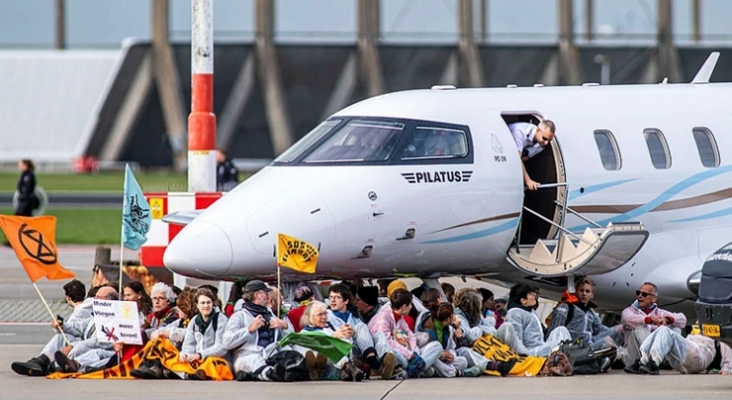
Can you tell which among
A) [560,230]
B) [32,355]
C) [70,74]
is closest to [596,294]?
[560,230]

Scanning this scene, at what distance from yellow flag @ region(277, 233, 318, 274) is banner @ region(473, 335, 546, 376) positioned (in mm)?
1675

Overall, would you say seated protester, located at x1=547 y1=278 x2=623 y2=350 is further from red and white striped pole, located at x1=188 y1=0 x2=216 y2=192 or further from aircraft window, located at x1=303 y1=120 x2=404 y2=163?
red and white striped pole, located at x1=188 y1=0 x2=216 y2=192

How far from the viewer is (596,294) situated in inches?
605

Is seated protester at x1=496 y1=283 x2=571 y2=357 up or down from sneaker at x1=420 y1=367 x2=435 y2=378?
up

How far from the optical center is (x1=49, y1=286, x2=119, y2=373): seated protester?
13320 mm

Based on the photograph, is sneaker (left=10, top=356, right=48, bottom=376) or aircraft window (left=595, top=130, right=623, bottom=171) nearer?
sneaker (left=10, top=356, right=48, bottom=376)

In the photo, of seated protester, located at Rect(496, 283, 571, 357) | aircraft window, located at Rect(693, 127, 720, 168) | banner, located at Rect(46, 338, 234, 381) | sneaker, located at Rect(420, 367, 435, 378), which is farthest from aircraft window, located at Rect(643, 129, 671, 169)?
banner, located at Rect(46, 338, 234, 381)

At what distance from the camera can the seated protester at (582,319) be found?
46.6ft

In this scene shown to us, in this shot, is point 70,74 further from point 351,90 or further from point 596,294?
point 596,294

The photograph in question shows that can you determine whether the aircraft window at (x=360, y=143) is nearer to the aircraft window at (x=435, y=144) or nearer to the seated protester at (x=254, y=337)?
the aircraft window at (x=435, y=144)

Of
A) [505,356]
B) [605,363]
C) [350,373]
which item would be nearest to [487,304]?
[505,356]

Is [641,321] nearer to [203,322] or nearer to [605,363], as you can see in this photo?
[605,363]

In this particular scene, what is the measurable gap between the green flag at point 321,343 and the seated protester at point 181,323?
1.00m

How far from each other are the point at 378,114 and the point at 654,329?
10.8 feet
